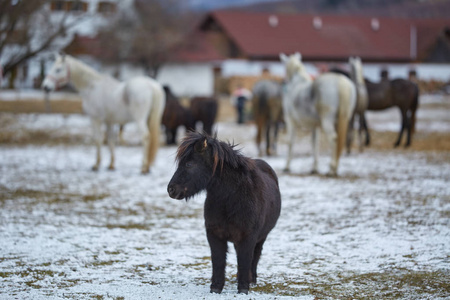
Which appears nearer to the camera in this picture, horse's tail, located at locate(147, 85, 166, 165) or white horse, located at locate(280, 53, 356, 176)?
white horse, located at locate(280, 53, 356, 176)

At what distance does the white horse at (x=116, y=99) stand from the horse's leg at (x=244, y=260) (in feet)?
25.3

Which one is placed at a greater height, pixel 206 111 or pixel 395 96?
pixel 395 96

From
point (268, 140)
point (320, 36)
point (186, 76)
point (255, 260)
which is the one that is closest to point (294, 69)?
point (268, 140)

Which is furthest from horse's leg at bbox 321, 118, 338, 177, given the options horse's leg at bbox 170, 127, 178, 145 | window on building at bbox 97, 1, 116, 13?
window on building at bbox 97, 1, 116, 13

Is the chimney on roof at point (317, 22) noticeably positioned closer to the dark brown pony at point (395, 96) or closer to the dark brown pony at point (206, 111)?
the dark brown pony at point (395, 96)

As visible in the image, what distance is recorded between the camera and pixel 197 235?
25.6 ft

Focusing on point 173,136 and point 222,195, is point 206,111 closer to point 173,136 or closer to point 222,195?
point 173,136

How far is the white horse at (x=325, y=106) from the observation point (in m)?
11.8

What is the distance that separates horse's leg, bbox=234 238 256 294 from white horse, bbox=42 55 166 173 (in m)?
7.72

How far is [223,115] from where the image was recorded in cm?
2986

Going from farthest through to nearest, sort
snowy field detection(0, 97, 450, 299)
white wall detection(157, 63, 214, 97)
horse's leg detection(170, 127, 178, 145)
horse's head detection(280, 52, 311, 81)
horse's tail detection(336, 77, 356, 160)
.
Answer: white wall detection(157, 63, 214, 97) → horse's leg detection(170, 127, 178, 145) → horse's head detection(280, 52, 311, 81) → horse's tail detection(336, 77, 356, 160) → snowy field detection(0, 97, 450, 299)

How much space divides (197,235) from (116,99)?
19.5 feet

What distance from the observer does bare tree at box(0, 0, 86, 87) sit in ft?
53.6

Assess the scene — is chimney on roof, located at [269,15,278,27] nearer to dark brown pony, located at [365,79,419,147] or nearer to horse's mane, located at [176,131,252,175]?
dark brown pony, located at [365,79,419,147]
